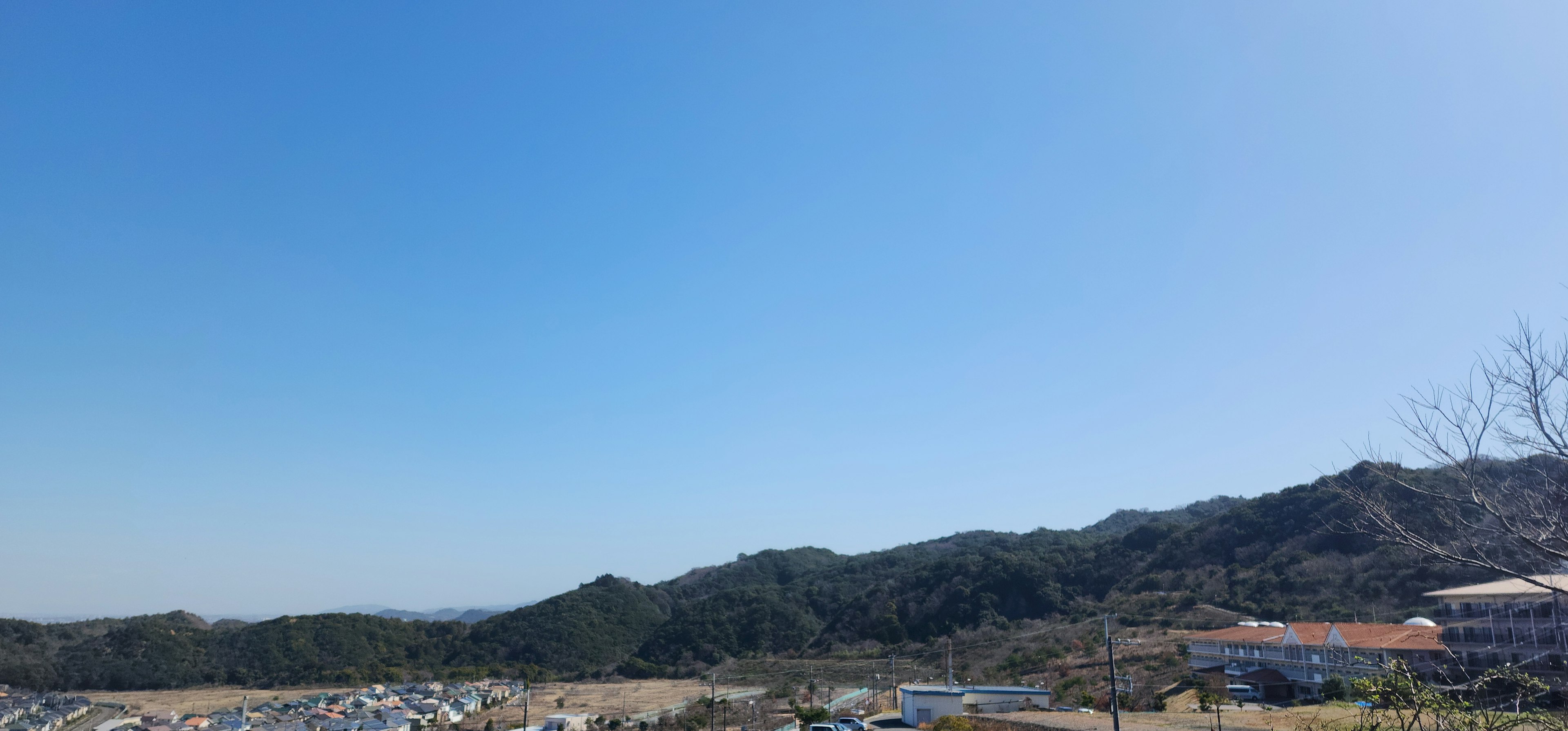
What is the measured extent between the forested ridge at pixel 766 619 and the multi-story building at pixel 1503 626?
22725mm

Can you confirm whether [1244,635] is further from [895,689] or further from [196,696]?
[196,696]

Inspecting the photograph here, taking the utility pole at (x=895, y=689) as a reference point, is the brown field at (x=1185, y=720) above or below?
above

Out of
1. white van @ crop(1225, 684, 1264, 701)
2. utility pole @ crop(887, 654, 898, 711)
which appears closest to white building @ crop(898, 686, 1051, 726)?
utility pole @ crop(887, 654, 898, 711)

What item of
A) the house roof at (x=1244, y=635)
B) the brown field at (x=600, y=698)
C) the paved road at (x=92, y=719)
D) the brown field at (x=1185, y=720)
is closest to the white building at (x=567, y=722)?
the brown field at (x=600, y=698)

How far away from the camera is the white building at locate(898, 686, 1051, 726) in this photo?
112 feet

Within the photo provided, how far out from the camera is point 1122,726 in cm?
2577

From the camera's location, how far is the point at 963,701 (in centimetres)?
3450

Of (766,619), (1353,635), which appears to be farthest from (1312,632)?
(766,619)

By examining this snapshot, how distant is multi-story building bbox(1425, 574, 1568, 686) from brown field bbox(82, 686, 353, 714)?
6454cm

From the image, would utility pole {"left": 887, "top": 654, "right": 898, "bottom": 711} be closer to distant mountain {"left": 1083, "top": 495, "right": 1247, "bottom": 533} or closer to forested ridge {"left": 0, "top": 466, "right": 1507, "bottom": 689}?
forested ridge {"left": 0, "top": 466, "right": 1507, "bottom": 689}

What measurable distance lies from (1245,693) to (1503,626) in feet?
34.2

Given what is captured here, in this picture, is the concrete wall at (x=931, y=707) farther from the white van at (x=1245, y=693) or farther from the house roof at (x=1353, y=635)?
the house roof at (x=1353, y=635)

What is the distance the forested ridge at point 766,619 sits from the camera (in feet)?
196

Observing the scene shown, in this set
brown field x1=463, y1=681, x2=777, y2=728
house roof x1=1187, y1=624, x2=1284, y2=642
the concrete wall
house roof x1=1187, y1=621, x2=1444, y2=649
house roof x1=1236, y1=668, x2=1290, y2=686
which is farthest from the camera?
brown field x1=463, y1=681, x2=777, y2=728
